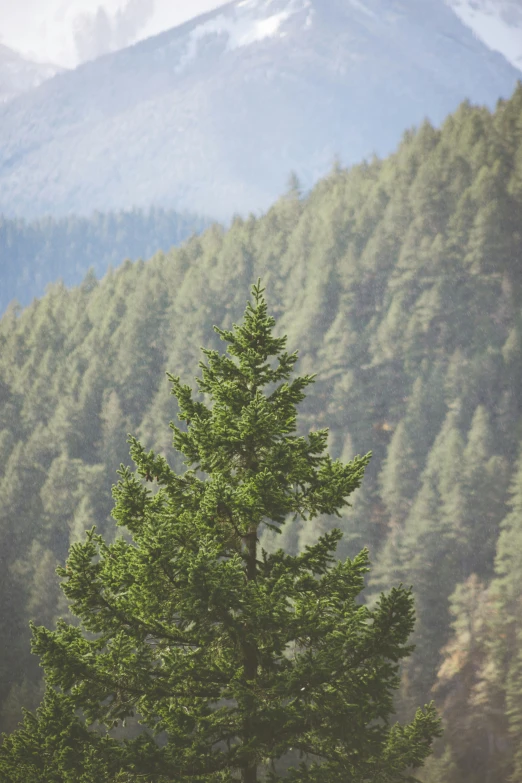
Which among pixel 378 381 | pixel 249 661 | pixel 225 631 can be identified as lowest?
pixel 249 661

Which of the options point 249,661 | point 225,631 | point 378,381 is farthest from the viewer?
point 378,381

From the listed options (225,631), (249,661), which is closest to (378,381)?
(249,661)

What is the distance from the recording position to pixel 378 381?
276 feet

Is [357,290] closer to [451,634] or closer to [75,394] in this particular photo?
[75,394]

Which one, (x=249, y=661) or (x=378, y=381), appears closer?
(x=249, y=661)

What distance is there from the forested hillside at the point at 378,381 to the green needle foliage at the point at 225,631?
46972 mm

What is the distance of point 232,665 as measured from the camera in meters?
11.7

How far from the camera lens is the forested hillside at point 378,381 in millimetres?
63531

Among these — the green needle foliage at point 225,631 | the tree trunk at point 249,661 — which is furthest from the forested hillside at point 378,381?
the green needle foliage at point 225,631

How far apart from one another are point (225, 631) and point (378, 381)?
73.5 meters

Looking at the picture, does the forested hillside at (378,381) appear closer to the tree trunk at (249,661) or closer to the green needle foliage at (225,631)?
the tree trunk at (249,661)

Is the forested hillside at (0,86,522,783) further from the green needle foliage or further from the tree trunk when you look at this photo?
the green needle foliage

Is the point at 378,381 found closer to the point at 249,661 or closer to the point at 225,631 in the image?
the point at 249,661

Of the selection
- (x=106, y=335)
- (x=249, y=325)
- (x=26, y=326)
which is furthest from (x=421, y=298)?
(x=249, y=325)
